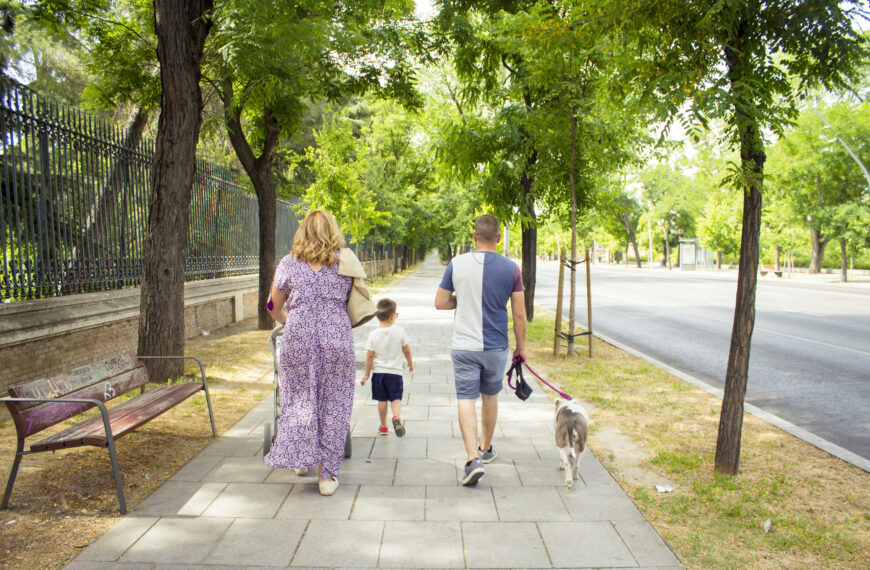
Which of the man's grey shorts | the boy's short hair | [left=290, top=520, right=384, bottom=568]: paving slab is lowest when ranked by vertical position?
[left=290, top=520, right=384, bottom=568]: paving slab

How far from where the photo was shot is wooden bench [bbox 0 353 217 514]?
3619mm

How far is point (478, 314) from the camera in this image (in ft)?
13.5

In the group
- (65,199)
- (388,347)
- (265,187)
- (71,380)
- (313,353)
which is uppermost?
(265,187)

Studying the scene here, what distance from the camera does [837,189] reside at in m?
35.6

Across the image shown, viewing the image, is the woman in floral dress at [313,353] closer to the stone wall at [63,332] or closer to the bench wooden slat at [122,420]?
the bench wooden slat at [122,420]

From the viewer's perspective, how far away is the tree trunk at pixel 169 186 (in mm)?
6961

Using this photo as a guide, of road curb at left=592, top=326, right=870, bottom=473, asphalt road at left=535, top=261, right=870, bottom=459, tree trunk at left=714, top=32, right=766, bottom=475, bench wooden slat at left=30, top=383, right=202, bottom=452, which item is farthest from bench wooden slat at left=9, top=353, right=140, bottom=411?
asphalt road at left=535, top=261, right=870, bottom=459

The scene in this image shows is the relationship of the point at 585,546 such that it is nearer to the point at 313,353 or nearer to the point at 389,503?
the point at 389,503

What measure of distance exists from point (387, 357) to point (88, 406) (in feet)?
7.53

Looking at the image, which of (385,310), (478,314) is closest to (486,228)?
(478,314)

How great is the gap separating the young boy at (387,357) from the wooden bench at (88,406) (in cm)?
156

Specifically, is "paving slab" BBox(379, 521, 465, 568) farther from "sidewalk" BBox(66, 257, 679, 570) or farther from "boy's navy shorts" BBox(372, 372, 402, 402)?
"boy's navy shorts" BBox(372, 372, 402, 402)

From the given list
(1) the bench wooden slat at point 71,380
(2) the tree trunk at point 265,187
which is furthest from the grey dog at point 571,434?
(2) the tree trunk at point 265,187

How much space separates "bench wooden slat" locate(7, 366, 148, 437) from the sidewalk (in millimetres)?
A: 837
